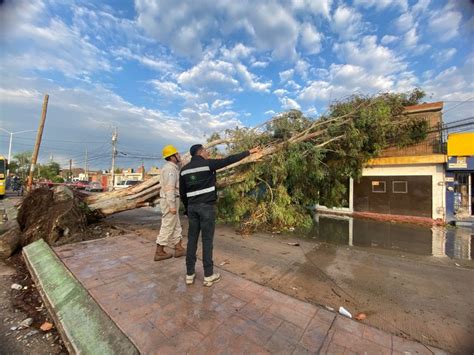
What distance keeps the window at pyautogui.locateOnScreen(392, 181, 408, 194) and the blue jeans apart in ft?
36.0

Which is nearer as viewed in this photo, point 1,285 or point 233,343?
point 233,343

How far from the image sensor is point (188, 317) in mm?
2490

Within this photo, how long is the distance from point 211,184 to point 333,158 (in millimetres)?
7800

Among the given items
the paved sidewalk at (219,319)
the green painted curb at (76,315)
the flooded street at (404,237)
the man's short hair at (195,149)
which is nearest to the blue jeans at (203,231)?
the paved sidewalk at (219,319)

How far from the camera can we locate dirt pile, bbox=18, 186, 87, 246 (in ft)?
17.8

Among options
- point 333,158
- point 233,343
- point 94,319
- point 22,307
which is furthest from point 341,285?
point 333,158

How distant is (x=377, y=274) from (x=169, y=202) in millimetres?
3921

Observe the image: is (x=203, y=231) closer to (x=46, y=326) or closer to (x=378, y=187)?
(x=46, y=326)

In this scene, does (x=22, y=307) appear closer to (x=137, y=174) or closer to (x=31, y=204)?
(x=31, y=204)

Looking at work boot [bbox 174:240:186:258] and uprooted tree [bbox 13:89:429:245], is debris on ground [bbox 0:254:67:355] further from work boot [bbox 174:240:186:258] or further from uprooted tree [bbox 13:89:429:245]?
uprooted tree [bbox 13:89:429:245]

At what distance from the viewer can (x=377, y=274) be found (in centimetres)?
417

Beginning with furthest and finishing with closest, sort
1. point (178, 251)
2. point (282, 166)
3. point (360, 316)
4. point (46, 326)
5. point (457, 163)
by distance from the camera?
1. point (457, 163)
2. point (282, 166)
3. point (178, 251)
4. point (360, 316)
5. point (46, 326)

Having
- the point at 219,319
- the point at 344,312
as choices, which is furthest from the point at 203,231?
the point at 344,312

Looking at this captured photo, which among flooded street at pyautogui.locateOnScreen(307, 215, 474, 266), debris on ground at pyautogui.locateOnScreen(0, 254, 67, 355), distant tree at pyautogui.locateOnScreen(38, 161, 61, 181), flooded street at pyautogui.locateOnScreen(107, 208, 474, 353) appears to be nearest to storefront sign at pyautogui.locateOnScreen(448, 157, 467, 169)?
flooded street at pyautogui.locateOnScreen(307, 215, 474, 266)
